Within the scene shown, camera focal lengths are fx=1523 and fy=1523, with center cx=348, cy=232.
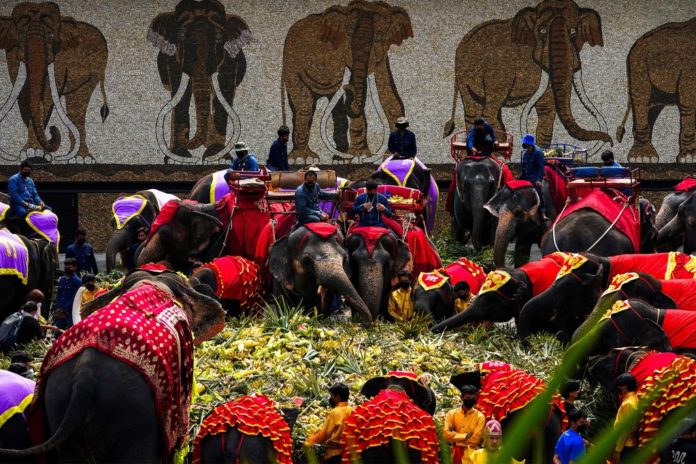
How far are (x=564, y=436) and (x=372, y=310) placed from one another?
502cm

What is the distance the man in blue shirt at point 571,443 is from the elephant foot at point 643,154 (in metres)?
15.6

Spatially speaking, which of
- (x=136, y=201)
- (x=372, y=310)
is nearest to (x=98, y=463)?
(x=372, y=310)

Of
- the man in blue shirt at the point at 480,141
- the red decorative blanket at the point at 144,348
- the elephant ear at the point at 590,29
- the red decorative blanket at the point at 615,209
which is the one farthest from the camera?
the elephant ear at the point at 590,29

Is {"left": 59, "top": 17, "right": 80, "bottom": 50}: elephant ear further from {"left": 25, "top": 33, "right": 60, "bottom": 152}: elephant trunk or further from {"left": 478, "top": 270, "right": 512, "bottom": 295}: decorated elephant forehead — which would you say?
{"left": 478, "top": 270, "right": 512, "bottom": 295}: decorated elephant forehead

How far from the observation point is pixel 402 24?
24.5 m

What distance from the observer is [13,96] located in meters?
24.5

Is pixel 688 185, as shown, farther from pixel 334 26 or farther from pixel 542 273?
pixel 334 26

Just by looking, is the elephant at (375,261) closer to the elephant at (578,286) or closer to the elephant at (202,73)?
the elephant at (578,286)

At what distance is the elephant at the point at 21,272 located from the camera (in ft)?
48.4

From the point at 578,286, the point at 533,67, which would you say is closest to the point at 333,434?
the point at 578,286

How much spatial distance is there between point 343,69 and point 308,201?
32.8 ft

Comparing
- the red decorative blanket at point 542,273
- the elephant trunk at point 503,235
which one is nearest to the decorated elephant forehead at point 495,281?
the red decorative blanket at point 542,273

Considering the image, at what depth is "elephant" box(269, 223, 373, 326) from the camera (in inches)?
552

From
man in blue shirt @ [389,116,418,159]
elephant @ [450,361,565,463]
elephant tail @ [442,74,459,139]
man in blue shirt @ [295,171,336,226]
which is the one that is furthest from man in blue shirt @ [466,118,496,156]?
elephant @ [450,361,565,463]
